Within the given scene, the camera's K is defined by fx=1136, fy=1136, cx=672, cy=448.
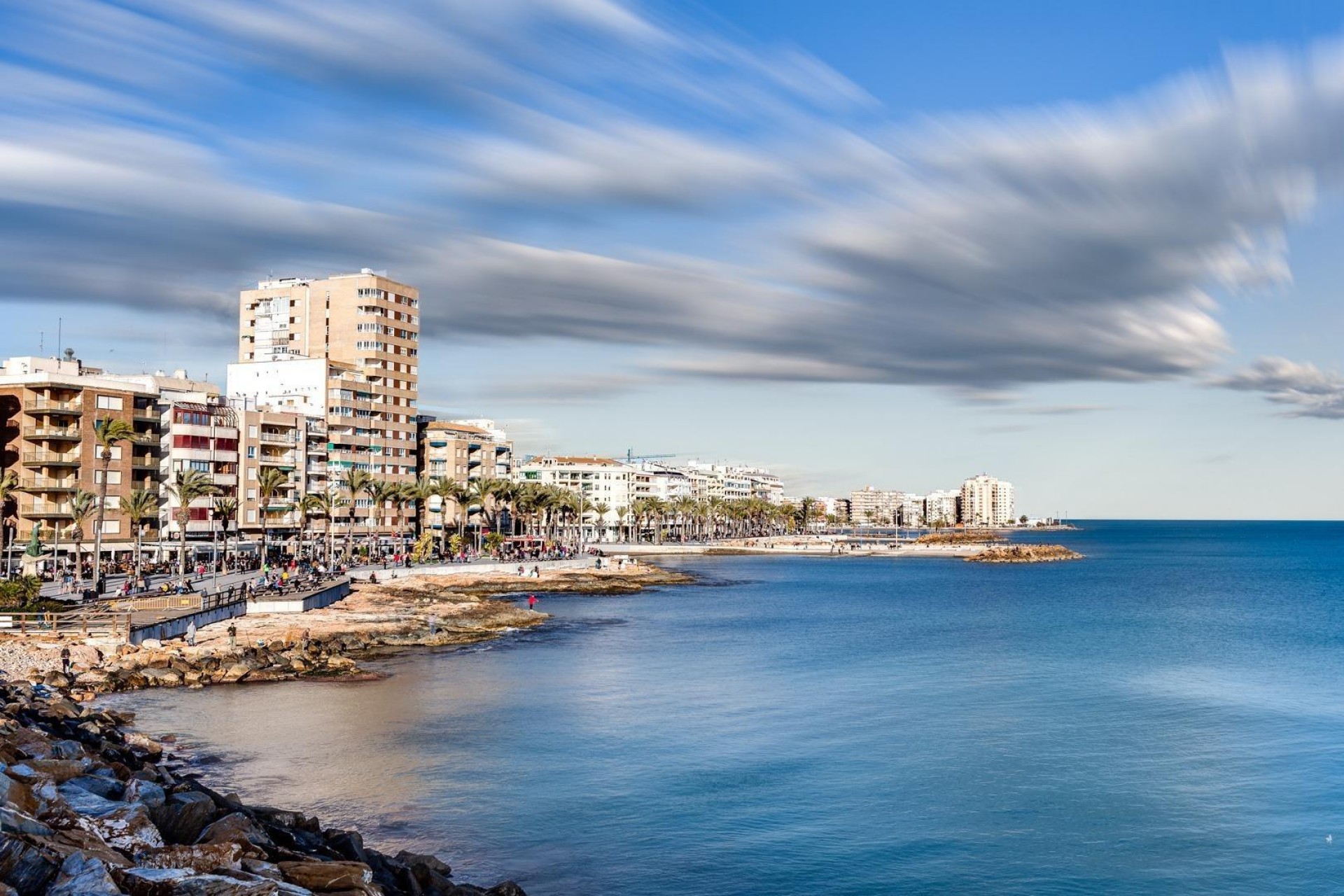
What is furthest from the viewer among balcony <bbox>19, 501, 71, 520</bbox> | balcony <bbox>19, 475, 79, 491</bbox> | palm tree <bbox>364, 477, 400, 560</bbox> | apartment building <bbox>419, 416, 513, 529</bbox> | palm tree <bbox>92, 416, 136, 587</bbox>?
apartment building <bbox>419, 416, 513, 529</bbox>

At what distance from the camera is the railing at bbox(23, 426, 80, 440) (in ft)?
308

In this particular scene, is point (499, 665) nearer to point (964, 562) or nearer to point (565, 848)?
point (565, 848)

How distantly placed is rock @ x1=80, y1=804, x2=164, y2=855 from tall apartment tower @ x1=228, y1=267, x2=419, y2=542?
11770 centimetres

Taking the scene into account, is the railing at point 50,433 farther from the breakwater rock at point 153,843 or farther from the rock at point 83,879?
the rock at point 83,879

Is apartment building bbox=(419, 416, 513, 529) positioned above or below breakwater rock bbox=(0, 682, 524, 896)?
above

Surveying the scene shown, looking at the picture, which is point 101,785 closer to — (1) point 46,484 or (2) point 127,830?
(2) point 127,830

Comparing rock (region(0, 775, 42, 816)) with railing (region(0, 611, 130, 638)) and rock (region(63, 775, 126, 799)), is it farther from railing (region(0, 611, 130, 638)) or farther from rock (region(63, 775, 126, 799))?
railing (region(0, 611, 130, 638))

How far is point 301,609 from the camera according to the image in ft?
231

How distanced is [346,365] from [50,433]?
49.1 metres

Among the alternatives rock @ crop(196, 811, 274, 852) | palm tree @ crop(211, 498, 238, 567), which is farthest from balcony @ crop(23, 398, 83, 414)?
rock @ crop(196, 811, 274, 852)

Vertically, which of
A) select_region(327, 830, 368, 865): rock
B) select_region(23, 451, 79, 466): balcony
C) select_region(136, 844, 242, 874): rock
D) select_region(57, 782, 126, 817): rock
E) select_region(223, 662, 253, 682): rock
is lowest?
select_region(223, 662, 253, 682): rock

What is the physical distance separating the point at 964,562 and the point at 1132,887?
588ft

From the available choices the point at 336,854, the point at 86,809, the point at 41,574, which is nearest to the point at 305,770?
the point at 336,854

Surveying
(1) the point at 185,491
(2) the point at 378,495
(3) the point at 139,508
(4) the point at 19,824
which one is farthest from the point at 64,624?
(2) the point at 378,495
